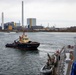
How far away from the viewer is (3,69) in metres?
33.1

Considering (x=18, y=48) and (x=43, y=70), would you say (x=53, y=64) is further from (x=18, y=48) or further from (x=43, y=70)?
(x=18, y=48)

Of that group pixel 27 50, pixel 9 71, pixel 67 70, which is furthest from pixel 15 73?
pixel 27 50

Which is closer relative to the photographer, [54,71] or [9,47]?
[54,71]

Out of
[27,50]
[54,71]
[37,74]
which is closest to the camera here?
[54,71]

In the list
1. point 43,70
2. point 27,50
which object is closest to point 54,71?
point 43,70

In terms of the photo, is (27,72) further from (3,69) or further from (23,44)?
(23,44)

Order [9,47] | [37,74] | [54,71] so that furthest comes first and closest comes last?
[9,47]
[37,74]
[54,71]

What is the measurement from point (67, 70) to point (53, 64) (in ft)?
31.9

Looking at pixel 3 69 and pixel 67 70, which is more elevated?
pixel 67 70

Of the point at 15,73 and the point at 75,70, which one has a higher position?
the point at 75,70

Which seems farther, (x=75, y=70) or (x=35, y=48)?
(x=35, y=48)

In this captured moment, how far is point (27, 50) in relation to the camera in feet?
196

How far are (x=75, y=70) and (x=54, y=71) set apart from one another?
43.0 ft

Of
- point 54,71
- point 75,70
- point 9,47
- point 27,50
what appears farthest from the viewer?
point 9,47
